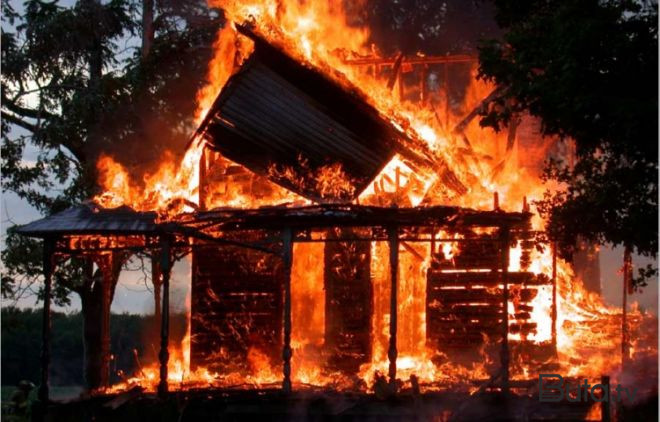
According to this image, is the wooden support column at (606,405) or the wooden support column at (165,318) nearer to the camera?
the wooden support column at (606,405)

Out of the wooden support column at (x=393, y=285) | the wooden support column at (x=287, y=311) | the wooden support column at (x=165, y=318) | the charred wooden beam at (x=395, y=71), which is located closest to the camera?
the wooden support column at (x=393, y=285)

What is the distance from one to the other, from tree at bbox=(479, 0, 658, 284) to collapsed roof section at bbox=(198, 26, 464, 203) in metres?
5.91

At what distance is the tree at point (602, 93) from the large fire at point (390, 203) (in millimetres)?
5554

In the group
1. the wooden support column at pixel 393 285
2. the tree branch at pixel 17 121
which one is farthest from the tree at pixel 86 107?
the wooden support column at pixel 393 285

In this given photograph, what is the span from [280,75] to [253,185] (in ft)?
9.20

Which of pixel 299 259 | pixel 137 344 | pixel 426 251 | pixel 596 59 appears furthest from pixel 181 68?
pixel 137 344

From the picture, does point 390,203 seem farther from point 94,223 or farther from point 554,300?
point 94,223

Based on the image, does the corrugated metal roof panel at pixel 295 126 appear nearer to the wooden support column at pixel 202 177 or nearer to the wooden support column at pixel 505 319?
the wooden support column at pixel 202 177

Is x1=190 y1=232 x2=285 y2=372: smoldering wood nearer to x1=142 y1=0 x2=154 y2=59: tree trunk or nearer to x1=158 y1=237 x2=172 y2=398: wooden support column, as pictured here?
x1=158 y1=237 x2=172 y2=398: wooden support column

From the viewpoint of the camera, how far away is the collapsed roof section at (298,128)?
21.4 metres

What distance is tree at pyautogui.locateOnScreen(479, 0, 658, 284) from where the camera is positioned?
13.9 m

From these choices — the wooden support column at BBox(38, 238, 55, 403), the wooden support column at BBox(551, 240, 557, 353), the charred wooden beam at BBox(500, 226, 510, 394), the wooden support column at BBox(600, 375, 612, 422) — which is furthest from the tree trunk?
the wooden support column at BBox(600, 375, 612, 422)

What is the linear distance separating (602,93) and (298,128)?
917 centimetres

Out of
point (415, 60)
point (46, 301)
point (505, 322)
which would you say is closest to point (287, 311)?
point (505, 322)
